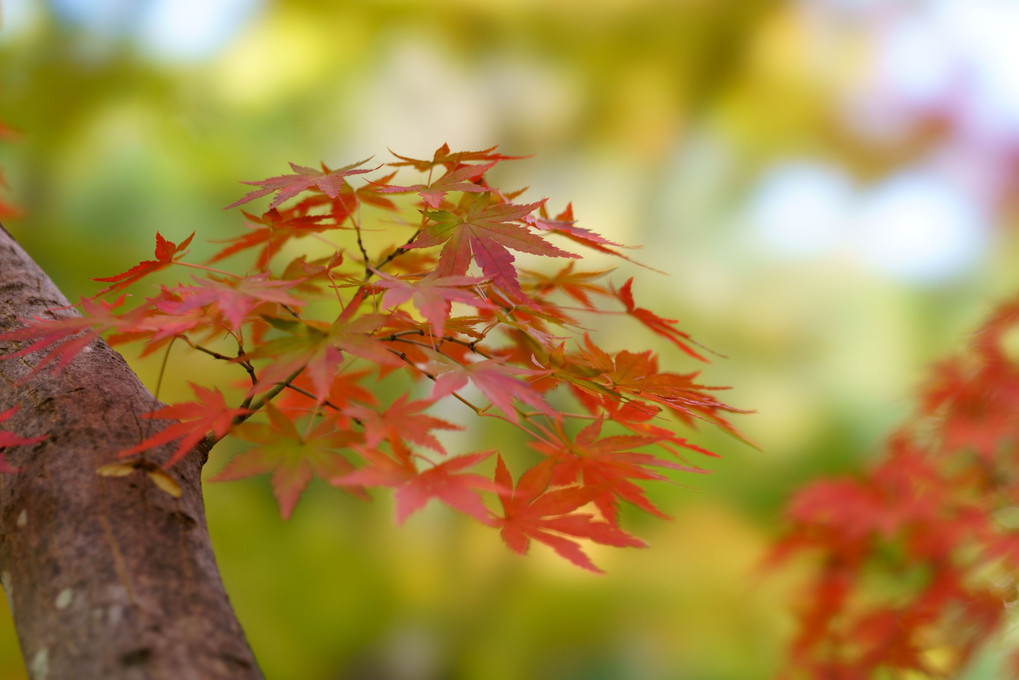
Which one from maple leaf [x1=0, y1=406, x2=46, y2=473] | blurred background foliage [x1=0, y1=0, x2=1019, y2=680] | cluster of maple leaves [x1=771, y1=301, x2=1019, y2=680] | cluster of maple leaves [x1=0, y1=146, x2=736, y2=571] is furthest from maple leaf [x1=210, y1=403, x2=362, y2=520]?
blurred background foliage [x1=0, y1=0, x2=1019, y2=680]

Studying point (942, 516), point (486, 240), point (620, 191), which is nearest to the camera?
point (486, 240)

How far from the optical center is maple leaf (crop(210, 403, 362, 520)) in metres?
0.41

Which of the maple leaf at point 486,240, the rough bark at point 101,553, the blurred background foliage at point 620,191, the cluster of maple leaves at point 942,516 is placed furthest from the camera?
the blurred background foliage at point 620,191

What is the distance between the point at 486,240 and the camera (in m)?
0.50

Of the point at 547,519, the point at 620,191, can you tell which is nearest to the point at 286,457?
the point at 547,519

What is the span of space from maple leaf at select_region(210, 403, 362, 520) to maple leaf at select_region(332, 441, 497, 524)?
0.01 m

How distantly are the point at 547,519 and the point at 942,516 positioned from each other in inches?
37.0

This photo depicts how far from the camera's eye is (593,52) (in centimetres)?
239

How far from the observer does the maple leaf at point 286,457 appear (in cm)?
41

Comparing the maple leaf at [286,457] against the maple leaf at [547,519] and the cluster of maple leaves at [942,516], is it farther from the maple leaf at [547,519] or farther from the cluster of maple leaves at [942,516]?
the cluster of maple leaves at [942,516]

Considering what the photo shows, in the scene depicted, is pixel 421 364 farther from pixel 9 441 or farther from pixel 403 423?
pixel 9 441

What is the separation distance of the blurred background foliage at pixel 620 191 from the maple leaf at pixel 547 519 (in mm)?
1661

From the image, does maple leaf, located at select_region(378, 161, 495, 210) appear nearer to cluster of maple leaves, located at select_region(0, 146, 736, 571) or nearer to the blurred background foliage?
cluster of maple leaves, located at select_region(0, 146, 736, 571)

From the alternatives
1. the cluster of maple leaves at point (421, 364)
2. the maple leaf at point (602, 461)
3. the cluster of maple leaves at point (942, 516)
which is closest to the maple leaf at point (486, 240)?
the cluster of maple leaves at point (421, 364)
